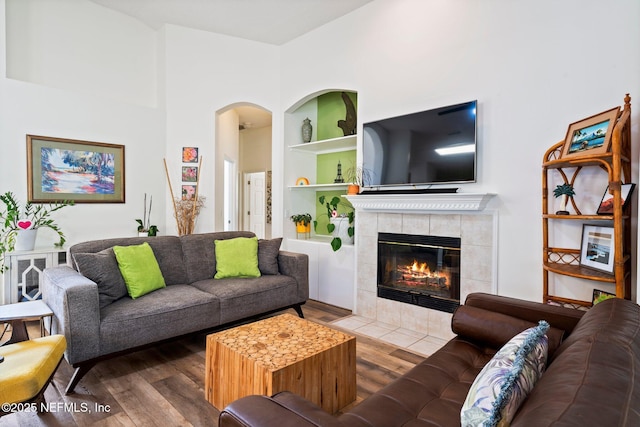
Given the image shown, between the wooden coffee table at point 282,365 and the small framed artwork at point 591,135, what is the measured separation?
1.91 metres

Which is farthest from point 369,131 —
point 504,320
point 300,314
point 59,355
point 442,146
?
point 59,355

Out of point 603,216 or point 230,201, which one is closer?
point 603,216

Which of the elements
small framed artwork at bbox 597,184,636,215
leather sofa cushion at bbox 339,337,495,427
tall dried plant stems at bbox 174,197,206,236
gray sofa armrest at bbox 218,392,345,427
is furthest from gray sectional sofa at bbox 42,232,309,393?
small framed artwork at bbox 597,184,636,215

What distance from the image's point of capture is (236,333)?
2.22 metres

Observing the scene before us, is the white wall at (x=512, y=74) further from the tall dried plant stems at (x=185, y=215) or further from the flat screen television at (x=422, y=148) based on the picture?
the tall dried plant stems at (x=185, y=215)

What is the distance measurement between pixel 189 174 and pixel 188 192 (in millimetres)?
247

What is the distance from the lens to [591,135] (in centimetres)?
230

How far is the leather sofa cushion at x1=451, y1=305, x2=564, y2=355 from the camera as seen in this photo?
183 cm

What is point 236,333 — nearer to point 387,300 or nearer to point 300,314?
point 300,314

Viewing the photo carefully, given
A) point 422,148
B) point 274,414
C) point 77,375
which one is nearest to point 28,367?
point 77,375

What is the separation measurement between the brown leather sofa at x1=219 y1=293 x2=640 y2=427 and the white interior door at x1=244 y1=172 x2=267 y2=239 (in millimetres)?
5994

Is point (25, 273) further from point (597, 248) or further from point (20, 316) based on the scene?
point (597, 248)

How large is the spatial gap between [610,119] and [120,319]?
343 cm

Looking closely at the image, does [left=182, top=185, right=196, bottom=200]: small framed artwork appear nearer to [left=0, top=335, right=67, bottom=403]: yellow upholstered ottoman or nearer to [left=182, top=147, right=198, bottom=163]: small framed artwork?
[left=182, top=147, right=198, bottom=163]: small framed artwork
